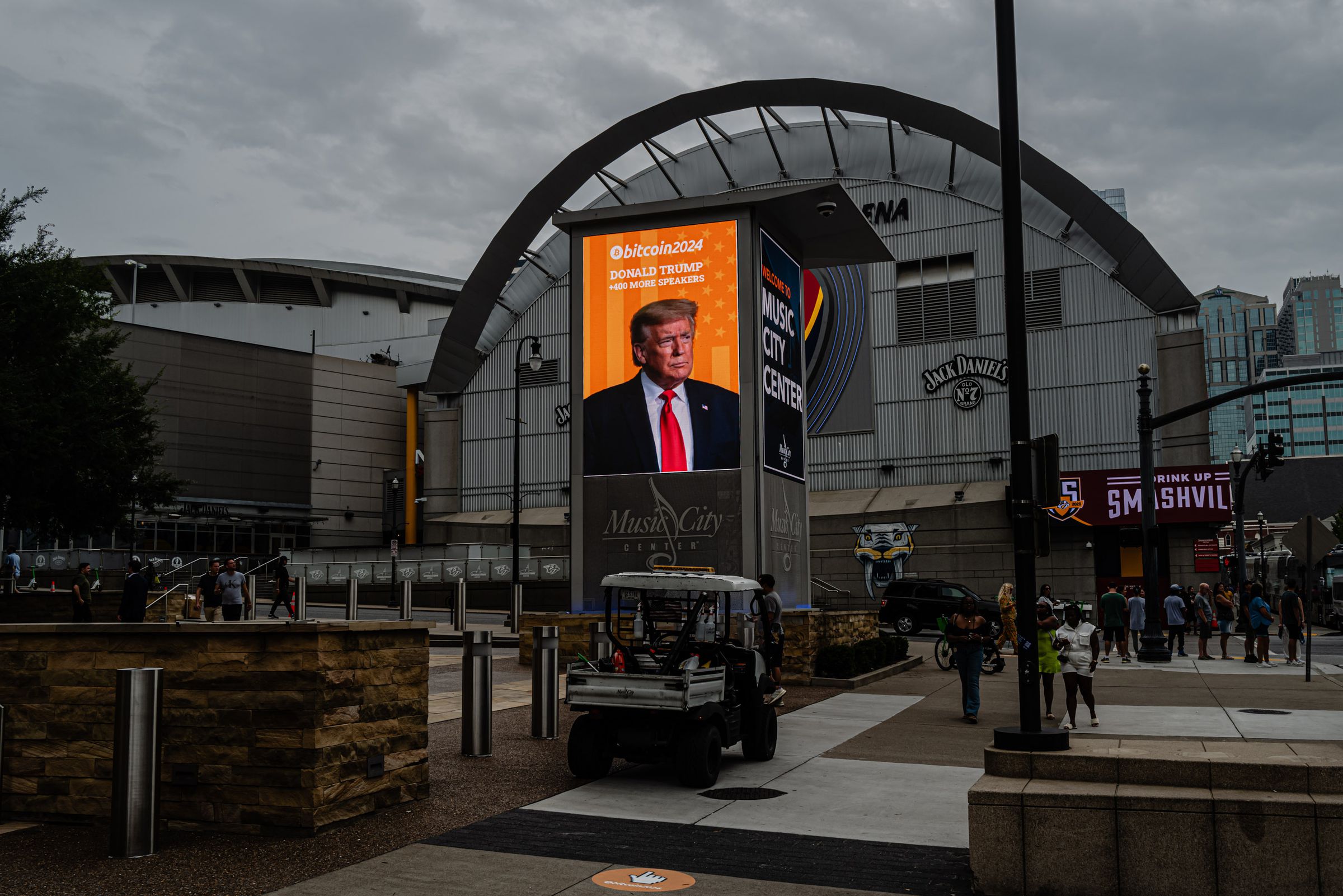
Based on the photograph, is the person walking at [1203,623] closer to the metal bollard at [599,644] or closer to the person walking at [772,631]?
the person walking at [772,631]

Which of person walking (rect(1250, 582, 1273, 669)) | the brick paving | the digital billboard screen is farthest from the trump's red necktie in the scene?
the brick paving

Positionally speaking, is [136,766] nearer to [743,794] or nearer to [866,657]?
[743,794]

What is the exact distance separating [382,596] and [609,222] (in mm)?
30366

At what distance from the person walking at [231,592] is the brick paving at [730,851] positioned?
15967mm

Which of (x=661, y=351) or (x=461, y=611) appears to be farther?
(x=461, y=611)

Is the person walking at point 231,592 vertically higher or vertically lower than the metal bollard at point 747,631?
higher

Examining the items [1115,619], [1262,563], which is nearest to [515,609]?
[1115,619]

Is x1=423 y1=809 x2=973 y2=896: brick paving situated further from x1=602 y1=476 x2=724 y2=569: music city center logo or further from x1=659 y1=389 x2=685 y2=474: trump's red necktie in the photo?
x1=659 y1=389 x2=685 y2=474: trump's red necktie

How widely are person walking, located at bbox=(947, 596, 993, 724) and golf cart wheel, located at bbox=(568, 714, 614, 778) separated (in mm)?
6122

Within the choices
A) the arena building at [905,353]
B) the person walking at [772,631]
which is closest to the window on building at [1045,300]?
the arena building at [905,353]

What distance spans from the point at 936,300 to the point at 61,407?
3284 centimetres

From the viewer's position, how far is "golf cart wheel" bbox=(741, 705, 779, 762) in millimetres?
11539

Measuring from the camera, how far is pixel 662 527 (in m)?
21.1

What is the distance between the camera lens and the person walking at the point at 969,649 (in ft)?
49.3
